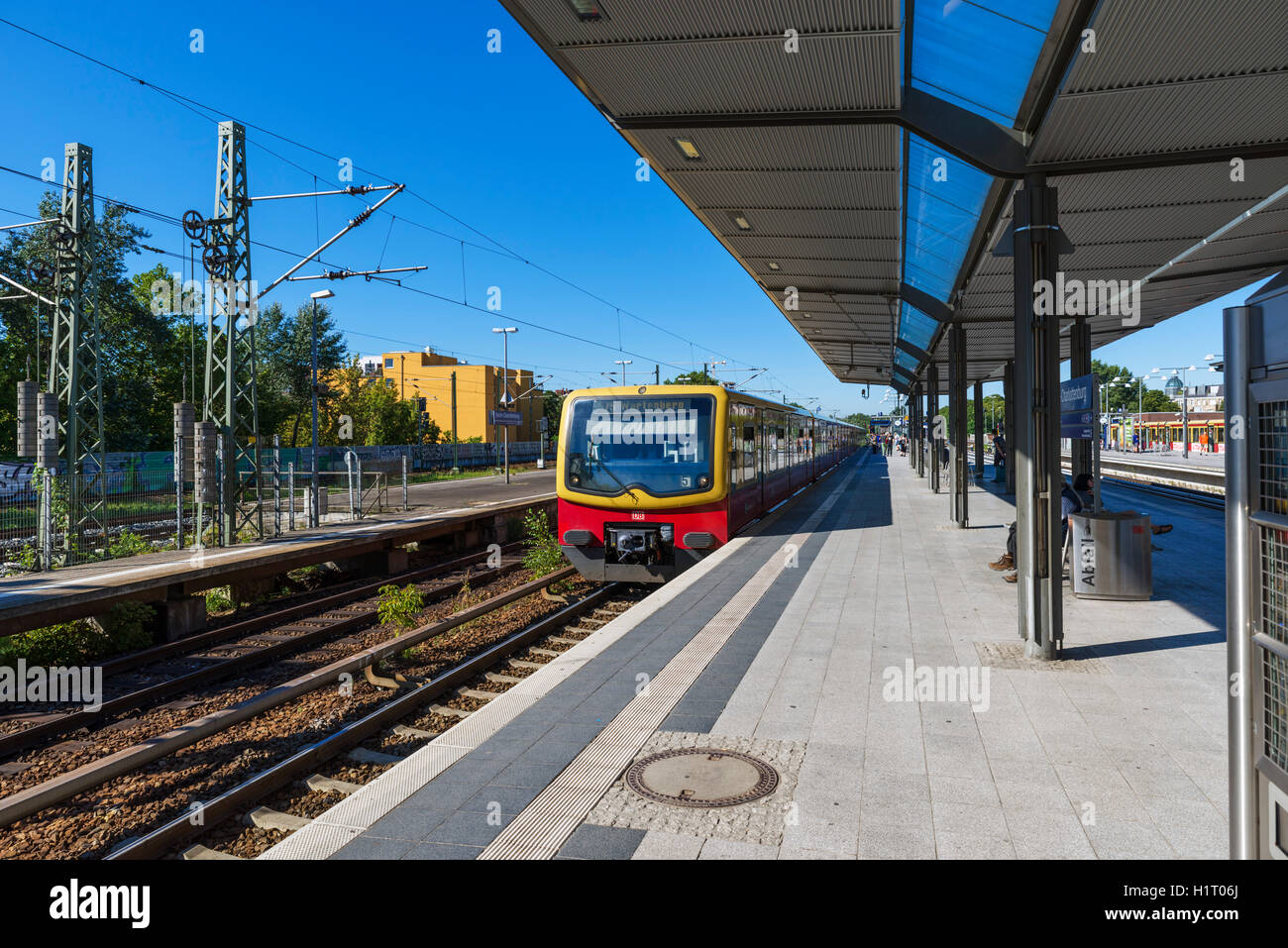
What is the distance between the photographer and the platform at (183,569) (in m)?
9.49

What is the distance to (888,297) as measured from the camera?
54.1ft

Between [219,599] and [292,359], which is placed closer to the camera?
[219,599]

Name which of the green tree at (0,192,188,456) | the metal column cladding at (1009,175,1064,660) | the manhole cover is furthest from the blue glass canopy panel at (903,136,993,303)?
the green tree at (0,192,188,456)

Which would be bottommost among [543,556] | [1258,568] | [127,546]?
[543,556]

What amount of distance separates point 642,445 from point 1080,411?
5.75m

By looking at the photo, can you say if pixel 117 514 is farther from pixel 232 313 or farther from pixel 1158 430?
pixel 1158 430

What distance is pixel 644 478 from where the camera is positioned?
1179 cm

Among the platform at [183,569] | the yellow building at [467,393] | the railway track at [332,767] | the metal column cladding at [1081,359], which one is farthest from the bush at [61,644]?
the yellow building at [467,393]

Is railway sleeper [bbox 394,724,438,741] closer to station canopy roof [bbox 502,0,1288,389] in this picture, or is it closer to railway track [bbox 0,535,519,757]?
railway track [bbox 0,535,519,757]

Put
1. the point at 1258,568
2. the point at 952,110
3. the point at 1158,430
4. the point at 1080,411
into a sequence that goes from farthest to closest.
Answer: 1. the point at 1158,430
2. the point at 1080,411
3. the point at 952,110
4. the point at 1258,568

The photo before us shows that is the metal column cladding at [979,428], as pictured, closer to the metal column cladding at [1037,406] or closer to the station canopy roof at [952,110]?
the station canopy roof at [952,110]

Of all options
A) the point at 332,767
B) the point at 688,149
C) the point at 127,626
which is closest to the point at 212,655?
the point at 127,626

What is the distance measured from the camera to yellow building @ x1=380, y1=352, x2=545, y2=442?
85.3 meters
